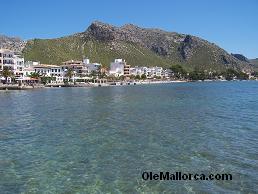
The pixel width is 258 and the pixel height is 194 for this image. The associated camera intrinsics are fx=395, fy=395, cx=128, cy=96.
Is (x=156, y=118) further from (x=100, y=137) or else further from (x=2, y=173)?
(x=2, y=173)

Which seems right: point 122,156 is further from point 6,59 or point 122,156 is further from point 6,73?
point 6,59

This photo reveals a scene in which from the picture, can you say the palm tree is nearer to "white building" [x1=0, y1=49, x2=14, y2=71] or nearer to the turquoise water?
"white building" [x1=0, y1=49, x2=14, y2=71]

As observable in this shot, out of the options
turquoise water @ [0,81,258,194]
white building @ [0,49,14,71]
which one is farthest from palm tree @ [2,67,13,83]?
turquoise water @ [0,81,258,194]

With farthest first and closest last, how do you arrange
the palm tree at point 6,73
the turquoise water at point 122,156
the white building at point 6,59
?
the white building at point 6,59, the palm tree at point 6,73, the turquoise water at point 122,156

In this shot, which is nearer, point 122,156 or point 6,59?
point 122,156

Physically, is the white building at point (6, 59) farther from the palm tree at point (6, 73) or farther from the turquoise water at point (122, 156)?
the turquoise water at point (122, 156)

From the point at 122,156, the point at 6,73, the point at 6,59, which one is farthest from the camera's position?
the point at 6,59

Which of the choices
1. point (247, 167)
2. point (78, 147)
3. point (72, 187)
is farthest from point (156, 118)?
point (72, 187)

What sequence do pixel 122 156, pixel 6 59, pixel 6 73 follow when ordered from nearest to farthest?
pixel 122 156 < pixel 6 73 < pixel 6 59

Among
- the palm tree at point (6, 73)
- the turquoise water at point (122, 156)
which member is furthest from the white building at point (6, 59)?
the turquoise water at point (122, 156)

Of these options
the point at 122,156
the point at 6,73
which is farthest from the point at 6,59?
the point at 122,156

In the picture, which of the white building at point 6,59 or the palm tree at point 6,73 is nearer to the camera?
the palm tree at point 6,73

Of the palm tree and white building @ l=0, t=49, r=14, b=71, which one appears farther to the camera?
white building @ l=0, t=49, r=14, b=71

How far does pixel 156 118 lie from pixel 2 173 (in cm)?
2683
